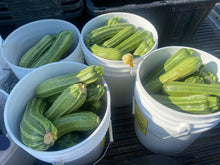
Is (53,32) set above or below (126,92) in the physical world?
above

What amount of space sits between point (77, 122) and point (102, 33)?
2.20 feet

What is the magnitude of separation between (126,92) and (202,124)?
2.04 ft

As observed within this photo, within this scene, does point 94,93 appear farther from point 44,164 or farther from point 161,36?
point 161,36

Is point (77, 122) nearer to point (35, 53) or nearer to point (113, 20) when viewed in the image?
point (35, 53)

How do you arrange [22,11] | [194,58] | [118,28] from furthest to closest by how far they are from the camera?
1. [22,11]
2. [118,28]
3. [194,58]

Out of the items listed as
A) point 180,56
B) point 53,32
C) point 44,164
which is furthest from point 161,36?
point 44,164

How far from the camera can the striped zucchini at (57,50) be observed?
1186 mm

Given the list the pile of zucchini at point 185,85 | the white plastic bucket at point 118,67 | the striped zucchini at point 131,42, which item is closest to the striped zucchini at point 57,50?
the white plastic bucket at point 118,67

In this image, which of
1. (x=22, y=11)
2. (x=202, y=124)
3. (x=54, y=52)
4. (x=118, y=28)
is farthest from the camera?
(x=22, y=11)

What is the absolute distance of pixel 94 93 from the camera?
0.95 m

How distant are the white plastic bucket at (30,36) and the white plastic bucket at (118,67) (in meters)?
0.08

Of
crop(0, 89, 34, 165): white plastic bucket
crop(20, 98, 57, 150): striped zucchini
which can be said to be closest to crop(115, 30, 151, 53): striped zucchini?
crop(20, 98, 57, 150): striped zucchini

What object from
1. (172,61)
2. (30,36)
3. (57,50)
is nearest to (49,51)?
(57,50)

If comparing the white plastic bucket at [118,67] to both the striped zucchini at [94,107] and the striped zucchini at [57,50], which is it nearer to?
the striped zucchini at [57,50]
